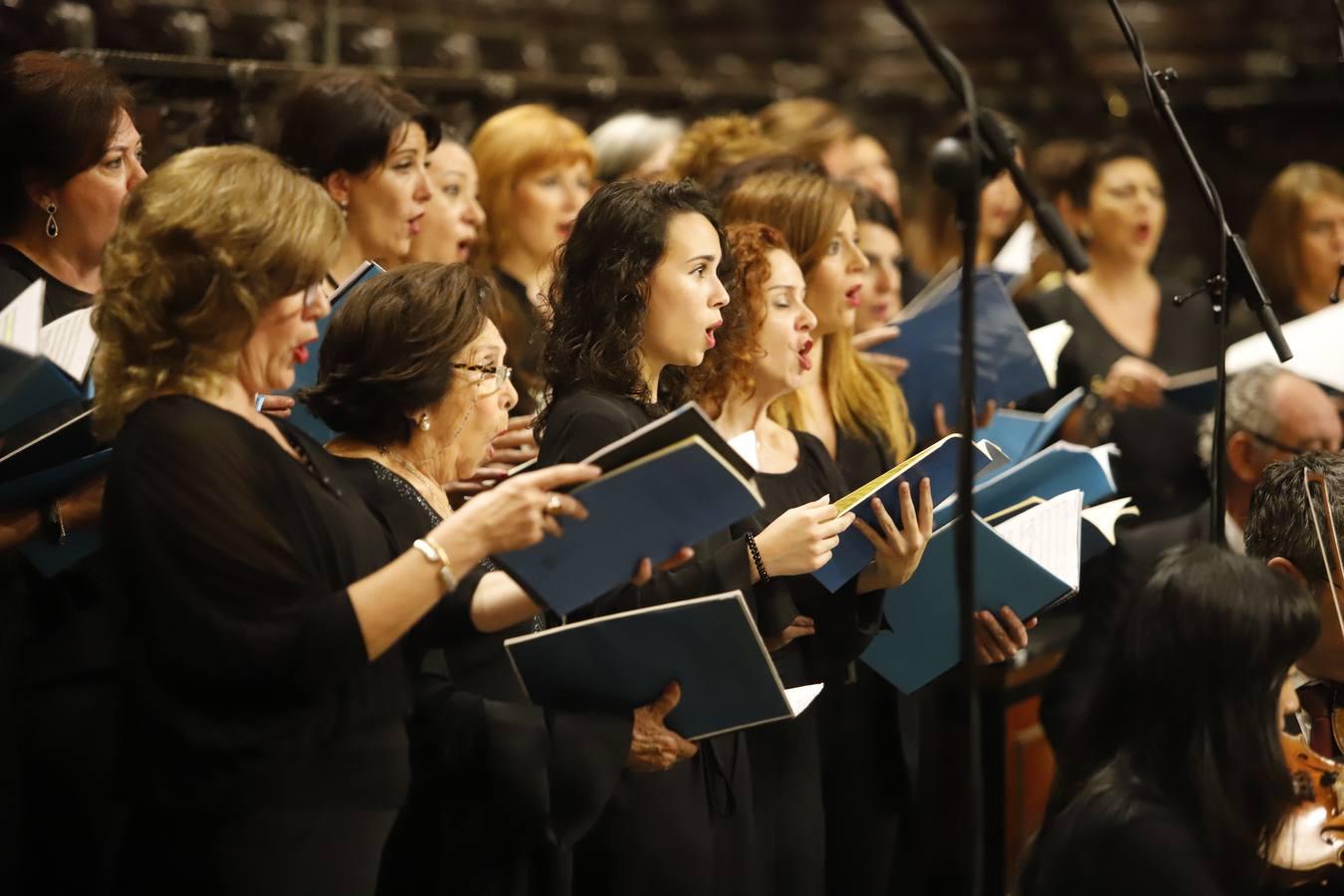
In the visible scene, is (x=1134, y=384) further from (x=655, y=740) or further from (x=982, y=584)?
(x=655, y=740)

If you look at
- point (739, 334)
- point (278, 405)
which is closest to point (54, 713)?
point (278, 405)

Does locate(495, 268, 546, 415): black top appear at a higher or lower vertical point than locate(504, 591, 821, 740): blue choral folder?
higher

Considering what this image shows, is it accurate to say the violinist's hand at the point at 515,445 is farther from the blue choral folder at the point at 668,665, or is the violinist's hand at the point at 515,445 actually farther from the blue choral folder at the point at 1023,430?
the blue choral folder at the point at 1023,430

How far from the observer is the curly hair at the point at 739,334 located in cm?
292

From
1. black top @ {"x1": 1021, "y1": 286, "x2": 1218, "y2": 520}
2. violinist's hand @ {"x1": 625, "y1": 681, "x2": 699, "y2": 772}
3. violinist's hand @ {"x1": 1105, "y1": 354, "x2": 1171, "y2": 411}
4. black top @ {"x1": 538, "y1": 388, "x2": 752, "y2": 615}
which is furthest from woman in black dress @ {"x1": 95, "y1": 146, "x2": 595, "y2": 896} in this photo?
black top @ {"x1": 1021, "y1": 286, "x2": 1218, "y2": 520}

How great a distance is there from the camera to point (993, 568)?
108 inches

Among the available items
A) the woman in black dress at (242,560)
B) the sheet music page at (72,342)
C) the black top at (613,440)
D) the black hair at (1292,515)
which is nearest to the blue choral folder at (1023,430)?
the black hair at (1292,515)

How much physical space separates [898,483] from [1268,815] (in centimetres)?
86

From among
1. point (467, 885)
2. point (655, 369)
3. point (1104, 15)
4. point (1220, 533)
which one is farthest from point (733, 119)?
point (1104, 15)

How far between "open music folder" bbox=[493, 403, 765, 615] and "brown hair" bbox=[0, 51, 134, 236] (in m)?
1.10

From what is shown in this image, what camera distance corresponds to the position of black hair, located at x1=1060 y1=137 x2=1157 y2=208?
15.8 feet

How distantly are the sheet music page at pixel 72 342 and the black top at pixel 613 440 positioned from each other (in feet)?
2.15

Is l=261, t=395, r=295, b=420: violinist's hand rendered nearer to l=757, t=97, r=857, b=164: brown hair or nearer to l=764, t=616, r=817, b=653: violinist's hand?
l=764, t=616, r=817, b=653: violinist's hand

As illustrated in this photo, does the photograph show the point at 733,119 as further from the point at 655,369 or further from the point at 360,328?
the point at 360,328
